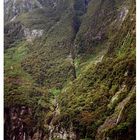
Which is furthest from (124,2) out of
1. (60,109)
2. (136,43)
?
(60,109)

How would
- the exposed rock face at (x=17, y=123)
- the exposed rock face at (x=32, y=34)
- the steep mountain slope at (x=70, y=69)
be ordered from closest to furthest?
the steep mountain slope at (x=70, y=69) < the exposed rock face at (x=17, y=123) < the exposed rock face at (x=32, y=34)

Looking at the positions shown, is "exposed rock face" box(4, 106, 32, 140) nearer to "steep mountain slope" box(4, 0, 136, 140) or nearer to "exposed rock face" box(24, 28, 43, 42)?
"steep mountain slope" box(4, 0, 136, 140)

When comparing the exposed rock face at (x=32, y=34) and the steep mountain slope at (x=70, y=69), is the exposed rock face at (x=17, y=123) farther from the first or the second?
the exposed rock face at (x=32, y=34)

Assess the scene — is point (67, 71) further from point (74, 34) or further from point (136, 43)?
point (136, 43)

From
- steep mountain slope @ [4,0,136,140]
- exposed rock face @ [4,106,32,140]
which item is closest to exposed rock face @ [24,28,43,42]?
steep mountain slope @ [4,0,136,140]

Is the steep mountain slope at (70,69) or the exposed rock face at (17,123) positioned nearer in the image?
the steep mountain slope at (70,69)

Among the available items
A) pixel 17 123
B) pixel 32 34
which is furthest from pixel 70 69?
pixel 17 123

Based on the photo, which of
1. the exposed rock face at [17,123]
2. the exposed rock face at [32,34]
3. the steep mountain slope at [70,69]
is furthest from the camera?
the exposed rock face at [32,34]

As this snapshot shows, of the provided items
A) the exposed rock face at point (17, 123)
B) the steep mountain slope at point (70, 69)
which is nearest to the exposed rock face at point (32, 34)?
the steep mountain slope at point (70, 69)

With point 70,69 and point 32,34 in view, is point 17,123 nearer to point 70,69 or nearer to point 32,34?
point 70,69
